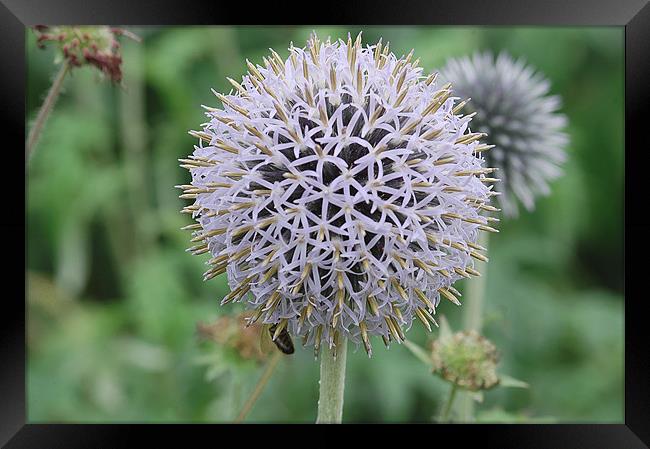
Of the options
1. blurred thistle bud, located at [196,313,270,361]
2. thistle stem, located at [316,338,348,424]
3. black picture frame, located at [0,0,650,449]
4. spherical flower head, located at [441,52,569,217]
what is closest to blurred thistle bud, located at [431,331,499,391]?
black picture frame, located at [0,0,650,449]

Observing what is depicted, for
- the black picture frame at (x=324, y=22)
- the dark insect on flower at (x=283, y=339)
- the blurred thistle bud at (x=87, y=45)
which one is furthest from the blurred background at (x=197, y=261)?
the dark insect on flower at (x=283, y=339)

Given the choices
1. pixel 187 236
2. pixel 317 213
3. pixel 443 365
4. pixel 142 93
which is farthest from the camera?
pixel 142 93

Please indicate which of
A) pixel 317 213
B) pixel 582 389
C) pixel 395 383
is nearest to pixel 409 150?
pixel 317 213

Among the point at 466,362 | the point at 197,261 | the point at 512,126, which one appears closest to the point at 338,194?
the point at 466,362

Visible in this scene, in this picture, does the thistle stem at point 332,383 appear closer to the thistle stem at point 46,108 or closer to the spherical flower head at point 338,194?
the spherical flower head at point 338,194

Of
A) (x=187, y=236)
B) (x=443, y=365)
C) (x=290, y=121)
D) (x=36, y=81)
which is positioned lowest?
(x=443, y=365)

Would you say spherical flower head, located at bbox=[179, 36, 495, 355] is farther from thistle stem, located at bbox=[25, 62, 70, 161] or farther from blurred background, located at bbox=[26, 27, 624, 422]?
blurred background, located at bbox=[26, 27, 624, 422]

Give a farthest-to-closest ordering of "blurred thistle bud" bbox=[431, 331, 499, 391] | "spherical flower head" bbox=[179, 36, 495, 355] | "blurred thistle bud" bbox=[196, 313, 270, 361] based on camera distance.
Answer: "blurred thistle bud" bbox=[196, 313, 270, 361], "blurred thistle bud" bbox=[431, 331, 499, 391], "spherical flower head" bbox=[179, 36, 495, 355]
